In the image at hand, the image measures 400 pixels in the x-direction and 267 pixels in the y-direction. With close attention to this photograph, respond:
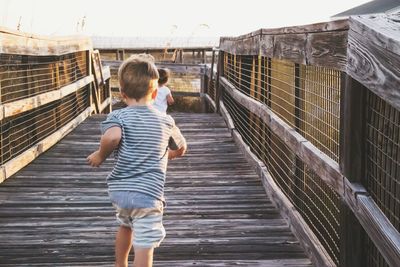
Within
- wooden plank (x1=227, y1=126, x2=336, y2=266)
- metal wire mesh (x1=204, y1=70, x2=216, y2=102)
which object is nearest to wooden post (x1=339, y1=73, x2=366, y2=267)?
wooden plank (x1=227, y1=126, x2=336, y2=266)

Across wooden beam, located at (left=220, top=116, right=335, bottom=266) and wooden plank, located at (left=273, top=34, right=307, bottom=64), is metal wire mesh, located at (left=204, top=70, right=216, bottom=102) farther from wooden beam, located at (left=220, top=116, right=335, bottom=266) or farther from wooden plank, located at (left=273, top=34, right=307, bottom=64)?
wooden plank, located at (left=273, top=34, right=307, bottom=64)

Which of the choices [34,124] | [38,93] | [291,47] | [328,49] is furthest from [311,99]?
[34,124]

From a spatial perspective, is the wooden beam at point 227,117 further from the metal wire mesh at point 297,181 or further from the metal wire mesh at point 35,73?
the metal wire mesh at point 35,73

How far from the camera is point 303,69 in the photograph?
155 inches

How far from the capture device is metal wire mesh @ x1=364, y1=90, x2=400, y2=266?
80.8 inches

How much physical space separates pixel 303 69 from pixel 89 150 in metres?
3.28

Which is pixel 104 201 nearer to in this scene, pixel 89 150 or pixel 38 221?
pixel 38 221

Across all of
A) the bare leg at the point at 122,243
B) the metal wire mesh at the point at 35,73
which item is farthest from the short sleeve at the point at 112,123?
the metal wire mesh at the point at 35,73

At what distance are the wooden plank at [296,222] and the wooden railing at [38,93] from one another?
83.8 inches

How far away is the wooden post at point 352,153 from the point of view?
2326mm

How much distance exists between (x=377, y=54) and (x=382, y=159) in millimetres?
462

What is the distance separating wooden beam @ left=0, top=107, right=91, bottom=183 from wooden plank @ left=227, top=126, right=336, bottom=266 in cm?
213

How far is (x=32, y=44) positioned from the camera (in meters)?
5.42

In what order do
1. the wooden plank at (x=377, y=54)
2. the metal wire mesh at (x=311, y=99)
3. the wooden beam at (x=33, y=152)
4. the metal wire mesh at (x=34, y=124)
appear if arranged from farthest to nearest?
1. the metal wire mesh at (x=34, y=124)
2. the wooden beam at (x=33, y=152)
3. the metal wire mesh at (x=311, y=99)
4. the wooden plank at (x=377, y=54)
